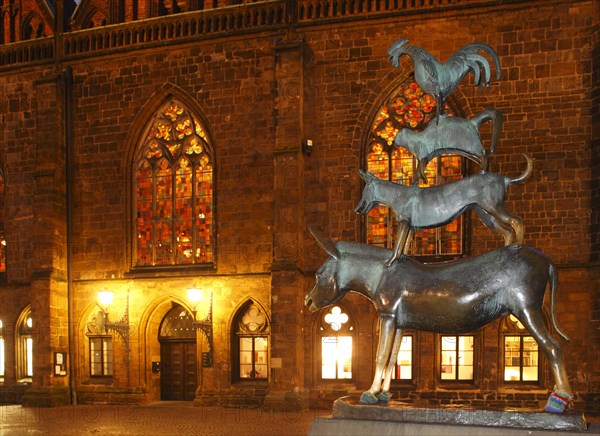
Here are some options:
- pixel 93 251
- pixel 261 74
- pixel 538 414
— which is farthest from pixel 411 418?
pixel 93 251

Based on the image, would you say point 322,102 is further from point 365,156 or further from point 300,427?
point 300,427

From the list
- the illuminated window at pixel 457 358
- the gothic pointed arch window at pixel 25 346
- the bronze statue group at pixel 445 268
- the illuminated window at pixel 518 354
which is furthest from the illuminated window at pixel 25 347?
the bronze statue group at pixel 445 268

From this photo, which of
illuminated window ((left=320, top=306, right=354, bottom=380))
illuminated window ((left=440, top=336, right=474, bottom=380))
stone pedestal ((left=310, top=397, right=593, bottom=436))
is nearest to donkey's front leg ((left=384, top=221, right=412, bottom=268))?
stone pedestal ((left=310, top=397, right=593, bottom=436))

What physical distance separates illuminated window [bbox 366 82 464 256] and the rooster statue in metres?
13.8

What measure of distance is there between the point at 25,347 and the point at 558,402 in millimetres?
21071

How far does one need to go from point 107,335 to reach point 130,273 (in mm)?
1999

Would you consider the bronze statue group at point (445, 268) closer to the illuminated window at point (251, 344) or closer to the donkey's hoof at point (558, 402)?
the donkey's hoof at point (558, 402)

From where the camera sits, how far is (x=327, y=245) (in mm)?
6297

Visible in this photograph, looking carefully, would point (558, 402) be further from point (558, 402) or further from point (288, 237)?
point (288, 237)

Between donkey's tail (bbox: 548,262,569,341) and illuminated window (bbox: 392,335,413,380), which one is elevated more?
donkey's tail (bbox: 548,262,569,341)

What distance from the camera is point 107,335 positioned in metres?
22.6

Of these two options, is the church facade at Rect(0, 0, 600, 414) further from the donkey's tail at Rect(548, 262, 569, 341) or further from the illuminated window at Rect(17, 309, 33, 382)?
the donkey's tail at Rect(548, 262, 569, 341)

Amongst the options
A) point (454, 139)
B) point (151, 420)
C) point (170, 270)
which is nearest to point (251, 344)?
point (170, 270)

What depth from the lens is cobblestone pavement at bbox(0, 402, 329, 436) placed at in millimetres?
15352
